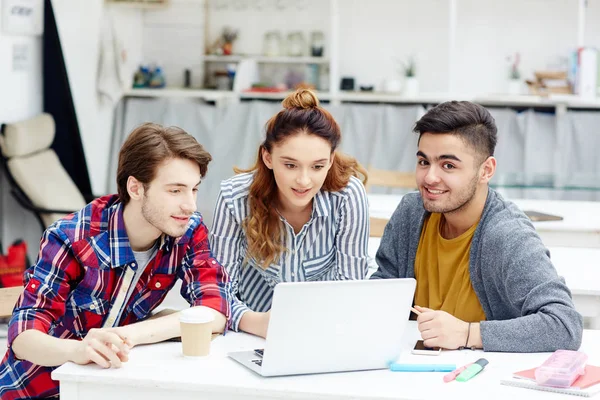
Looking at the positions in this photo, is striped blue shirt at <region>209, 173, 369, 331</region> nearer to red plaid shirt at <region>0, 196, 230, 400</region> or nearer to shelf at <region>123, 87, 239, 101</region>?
red plaid shirt at <region>0, 196, 230, 400</region>

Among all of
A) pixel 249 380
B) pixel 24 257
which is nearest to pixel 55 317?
pixel 249 380

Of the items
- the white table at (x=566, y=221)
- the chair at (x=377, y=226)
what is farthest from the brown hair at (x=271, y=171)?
the white table at (x=566, y=221)

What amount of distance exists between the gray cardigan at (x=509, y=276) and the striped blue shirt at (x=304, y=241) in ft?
0.30

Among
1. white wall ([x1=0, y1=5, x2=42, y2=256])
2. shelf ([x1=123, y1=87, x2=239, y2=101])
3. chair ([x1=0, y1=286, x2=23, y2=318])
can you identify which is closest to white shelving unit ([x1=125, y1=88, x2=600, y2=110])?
shelf ([x1=123, y1=87, x2=239, y2=101])

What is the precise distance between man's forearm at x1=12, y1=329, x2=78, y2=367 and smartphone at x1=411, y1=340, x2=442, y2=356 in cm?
67

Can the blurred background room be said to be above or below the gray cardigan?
above

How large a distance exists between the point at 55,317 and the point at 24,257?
2929mm

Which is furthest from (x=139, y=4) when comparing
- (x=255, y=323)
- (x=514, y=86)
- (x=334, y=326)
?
(x=334, y=326)

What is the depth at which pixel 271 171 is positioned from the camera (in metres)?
2.26

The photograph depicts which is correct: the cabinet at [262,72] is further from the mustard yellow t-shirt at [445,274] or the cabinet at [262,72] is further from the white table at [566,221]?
the mustard yellow t-shirt at [445,274]

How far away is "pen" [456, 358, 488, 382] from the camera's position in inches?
63.7

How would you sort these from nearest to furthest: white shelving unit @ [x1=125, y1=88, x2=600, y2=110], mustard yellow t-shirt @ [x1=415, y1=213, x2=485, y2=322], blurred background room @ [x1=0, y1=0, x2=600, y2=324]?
mustard yellow t-shirt @ [x1=415, y1=213, x2=485, y2=322]
blurred background room @ [x1=0, y1=0, x2=600, y2=324]
white shelving unit @ [x1=125, y1=88, x2=600, y2=110]

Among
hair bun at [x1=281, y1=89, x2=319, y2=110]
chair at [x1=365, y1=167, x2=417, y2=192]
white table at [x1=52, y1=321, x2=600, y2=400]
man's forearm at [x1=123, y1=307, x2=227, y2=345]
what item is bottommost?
white table at [x1=52, y1=321, x2=600, y2=400]

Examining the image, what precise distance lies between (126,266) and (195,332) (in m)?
0.30
